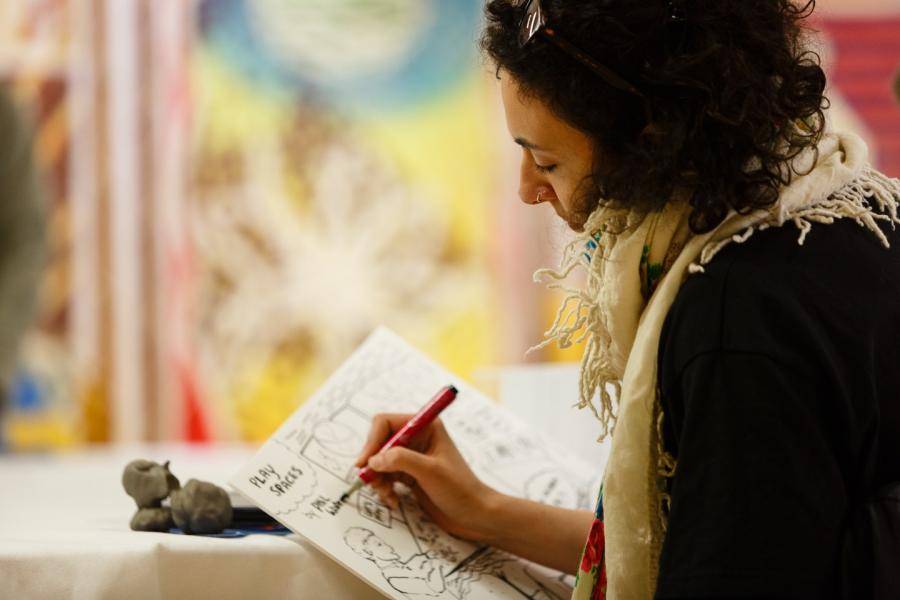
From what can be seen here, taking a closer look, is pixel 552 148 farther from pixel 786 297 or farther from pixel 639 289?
pixel 786 297

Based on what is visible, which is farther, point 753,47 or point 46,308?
point 46,308

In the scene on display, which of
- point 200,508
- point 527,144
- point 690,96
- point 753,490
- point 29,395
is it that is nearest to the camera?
point 753,490

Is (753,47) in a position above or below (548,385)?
above

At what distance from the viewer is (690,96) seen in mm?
822

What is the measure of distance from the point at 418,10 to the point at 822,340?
8.61 feet

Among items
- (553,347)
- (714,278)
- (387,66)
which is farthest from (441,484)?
(387,66)

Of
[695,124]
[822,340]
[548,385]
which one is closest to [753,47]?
[695,124]

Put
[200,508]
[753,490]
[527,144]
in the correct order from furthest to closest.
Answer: [200,508] → [527,144] → [753,490]

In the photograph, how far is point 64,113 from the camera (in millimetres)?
3117

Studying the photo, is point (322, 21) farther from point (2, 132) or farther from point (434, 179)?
point (2, 132)

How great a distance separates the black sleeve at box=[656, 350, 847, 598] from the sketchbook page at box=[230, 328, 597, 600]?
34 cm

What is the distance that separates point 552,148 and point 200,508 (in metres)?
0.51

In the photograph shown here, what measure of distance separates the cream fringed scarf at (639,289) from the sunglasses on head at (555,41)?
0.35 feet

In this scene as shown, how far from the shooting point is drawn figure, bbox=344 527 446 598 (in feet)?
3.22
